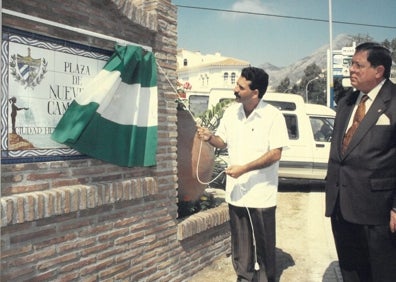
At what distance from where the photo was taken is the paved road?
4.72 metres

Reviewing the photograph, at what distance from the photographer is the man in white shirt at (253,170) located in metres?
3.86

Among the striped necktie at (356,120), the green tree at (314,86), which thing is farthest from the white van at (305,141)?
the green tree at (314,86)

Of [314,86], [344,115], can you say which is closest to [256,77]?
[344,115]

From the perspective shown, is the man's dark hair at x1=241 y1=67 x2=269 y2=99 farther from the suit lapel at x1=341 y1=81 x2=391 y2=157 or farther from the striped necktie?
the suit lapel at x1=341 y1=81 x2=391 y2=157

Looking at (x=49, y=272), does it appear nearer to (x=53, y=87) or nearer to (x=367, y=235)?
(x=53, y=87)

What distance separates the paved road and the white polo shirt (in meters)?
1.18

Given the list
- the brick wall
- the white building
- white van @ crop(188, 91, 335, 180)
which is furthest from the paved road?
the white building

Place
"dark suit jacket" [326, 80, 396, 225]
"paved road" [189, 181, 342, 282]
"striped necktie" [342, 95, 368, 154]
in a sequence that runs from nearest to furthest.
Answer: "dark suit jacket" [326, 80, 396, 225]
"striped necktie" [342, 95, 368, 154]
"paved road" [189, 181, 342, 282]

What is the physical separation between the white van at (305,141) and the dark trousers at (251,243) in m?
6.15

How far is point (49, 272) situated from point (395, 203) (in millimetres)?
2539

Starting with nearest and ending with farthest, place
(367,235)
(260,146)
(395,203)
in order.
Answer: (395,203), (367,235), (260,146)

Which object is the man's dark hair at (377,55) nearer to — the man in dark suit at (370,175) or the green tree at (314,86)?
the man in dark suit at (370,175)

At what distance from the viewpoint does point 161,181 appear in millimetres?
4098

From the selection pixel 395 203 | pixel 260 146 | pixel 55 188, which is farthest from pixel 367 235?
pixel 55 188
